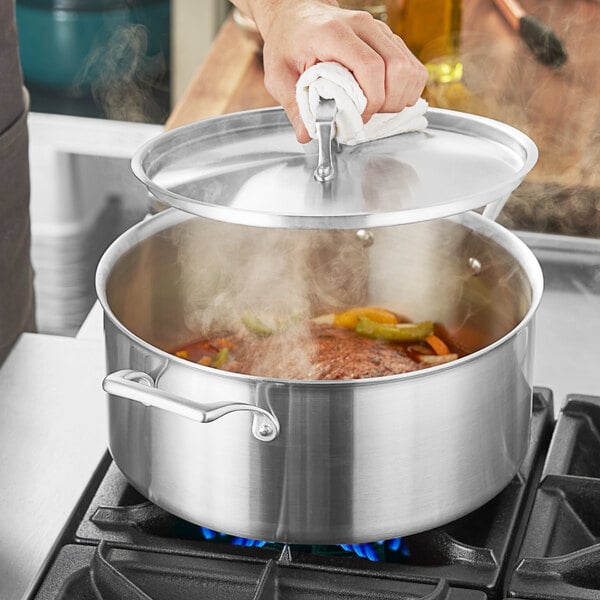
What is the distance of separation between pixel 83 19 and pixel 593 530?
2.53 meters

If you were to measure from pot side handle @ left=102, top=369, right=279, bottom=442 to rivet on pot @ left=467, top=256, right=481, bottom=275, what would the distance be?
1.15 ft

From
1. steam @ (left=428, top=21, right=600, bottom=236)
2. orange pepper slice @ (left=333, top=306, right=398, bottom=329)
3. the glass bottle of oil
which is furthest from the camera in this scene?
the glass bottle of oil

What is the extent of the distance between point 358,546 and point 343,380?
0.20 m

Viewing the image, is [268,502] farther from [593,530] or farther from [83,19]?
[83,19]

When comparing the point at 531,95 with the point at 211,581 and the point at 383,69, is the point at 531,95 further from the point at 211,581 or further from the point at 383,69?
the point at 211,581

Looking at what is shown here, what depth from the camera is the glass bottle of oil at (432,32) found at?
1.70 metres

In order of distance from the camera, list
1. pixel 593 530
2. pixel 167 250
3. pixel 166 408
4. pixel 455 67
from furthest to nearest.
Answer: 1. pixel 455 67
2. pixel 167 250
3. pixel 593 530
4. pixel 166 408

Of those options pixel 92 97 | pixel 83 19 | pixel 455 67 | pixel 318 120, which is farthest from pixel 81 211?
pixel 92 97

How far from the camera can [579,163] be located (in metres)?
1.57

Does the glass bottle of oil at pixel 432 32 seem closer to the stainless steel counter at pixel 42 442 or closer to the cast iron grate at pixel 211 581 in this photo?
the stainless steel counter at pixel 42 442

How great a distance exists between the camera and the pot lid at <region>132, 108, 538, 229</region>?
2.64ft

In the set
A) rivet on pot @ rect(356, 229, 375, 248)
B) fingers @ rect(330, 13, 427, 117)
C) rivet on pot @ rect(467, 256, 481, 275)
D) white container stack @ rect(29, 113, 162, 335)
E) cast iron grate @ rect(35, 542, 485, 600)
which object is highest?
fingers @ rect(330, 13, 427, 117)

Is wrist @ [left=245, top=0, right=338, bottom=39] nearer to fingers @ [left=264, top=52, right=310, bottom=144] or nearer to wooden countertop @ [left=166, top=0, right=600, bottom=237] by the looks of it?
fingers @ [left=264, top=52, right=310, bottom=144]

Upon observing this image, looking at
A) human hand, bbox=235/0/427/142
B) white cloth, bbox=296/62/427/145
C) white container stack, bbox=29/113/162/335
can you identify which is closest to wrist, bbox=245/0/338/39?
human hand, bbox=235/0/427/142
